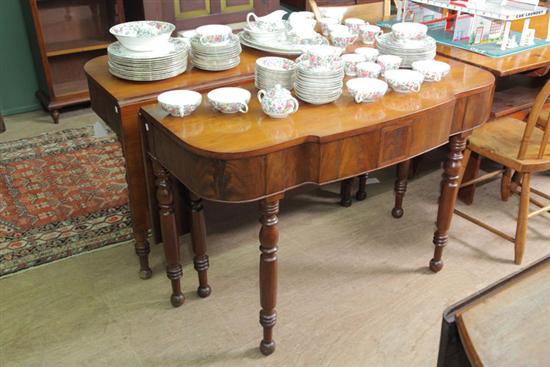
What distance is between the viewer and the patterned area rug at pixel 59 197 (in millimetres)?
2473

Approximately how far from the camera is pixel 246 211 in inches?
107

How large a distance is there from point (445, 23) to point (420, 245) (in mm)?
1127

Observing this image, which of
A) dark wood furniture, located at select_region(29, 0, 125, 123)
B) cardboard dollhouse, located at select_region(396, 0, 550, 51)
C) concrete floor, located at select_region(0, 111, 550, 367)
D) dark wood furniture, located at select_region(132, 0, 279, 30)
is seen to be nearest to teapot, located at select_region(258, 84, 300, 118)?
concrete floor, located at select_region(0, 111, 550, 367)

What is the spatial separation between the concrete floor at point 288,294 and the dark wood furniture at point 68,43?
1.50 meters

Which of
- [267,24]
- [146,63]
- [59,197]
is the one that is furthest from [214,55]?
[59,197]

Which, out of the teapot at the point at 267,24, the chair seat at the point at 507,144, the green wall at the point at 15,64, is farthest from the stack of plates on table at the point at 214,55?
the green wall at the point at 15,64

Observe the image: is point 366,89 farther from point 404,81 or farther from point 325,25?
point 325,25

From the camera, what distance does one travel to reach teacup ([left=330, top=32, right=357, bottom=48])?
7.39 feet

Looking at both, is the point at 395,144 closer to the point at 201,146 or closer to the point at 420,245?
the point at 201,146

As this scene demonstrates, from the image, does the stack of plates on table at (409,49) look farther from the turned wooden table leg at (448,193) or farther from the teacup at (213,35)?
the teacup at (213,35)

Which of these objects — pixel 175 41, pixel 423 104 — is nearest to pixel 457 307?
pixel 423 104

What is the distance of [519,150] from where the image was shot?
228 cm

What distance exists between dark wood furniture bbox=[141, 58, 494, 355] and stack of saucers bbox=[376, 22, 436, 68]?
0.16 metres

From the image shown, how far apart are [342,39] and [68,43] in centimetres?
212
